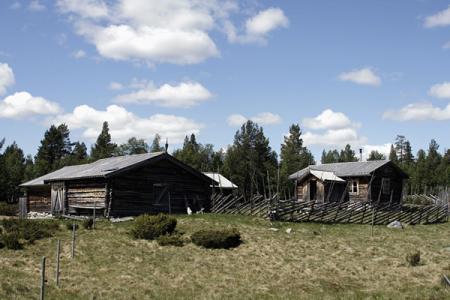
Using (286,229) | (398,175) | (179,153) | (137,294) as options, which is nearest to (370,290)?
(137,294)

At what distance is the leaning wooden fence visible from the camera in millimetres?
33406

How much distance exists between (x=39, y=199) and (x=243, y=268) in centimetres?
3152

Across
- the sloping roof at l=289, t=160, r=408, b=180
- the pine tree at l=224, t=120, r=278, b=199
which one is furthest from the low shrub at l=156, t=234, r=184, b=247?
the pine tree at l=224, t=120, r=278, b=199

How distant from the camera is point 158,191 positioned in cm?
3812

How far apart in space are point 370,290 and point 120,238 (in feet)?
43.0

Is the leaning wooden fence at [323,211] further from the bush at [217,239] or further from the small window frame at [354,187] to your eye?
the small window frame at [354,187]

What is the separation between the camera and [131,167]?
118 ft

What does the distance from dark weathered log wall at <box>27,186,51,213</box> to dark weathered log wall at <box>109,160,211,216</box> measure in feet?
41.2

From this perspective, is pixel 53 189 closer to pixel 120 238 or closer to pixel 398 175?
pixel 120 238

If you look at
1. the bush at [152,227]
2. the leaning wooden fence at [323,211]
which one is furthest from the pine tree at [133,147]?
the bush at [152,227]

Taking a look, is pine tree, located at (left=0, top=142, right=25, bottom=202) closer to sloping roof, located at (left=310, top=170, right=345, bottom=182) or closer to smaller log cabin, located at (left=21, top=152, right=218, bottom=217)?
smaller log cabin, located at (left=21, top=152, right=218, bottom=217)

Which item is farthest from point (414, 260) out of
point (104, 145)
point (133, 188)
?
point (104, 145)

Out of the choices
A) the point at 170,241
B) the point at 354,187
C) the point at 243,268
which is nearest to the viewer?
the point at 243,268

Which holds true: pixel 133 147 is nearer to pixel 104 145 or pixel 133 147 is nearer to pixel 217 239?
pixel 104 145
